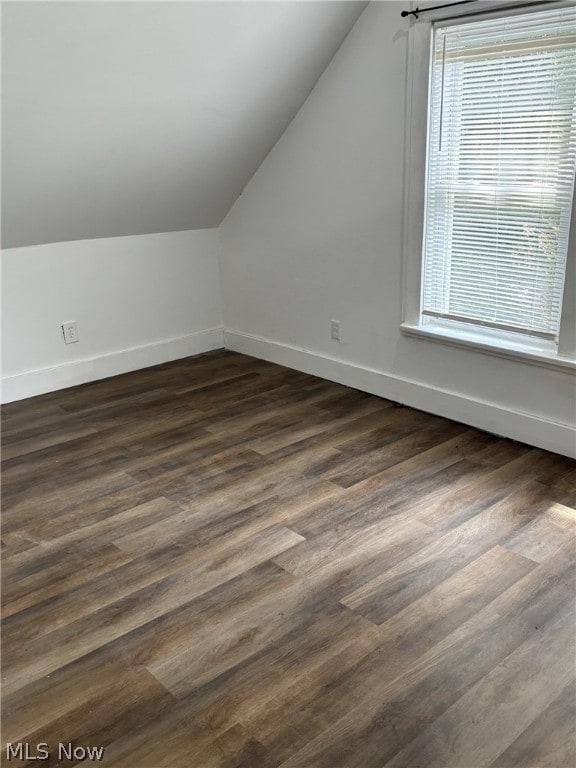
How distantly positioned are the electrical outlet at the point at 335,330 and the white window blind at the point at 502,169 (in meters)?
0.70

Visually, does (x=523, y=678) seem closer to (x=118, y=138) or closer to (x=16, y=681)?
(x=16, y=681)

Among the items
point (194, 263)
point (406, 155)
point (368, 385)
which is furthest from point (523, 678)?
point (194, 263)

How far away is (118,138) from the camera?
3.15 meters

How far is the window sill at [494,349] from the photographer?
2787mm

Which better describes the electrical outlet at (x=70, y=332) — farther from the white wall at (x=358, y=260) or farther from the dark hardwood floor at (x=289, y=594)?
the white wall at (x=358, y=260)

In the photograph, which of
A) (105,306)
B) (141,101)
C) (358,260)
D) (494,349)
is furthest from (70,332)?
(494,349)

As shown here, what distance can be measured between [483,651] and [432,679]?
19 cm

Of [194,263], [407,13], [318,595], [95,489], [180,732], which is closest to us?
[180,732]

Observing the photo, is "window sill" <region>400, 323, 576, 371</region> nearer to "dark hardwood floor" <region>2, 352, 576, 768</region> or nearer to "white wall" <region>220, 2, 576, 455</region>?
"white wall" <region>220, 2, 576, 455</region>

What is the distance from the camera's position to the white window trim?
2.73 meters

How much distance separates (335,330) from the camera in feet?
12.4
